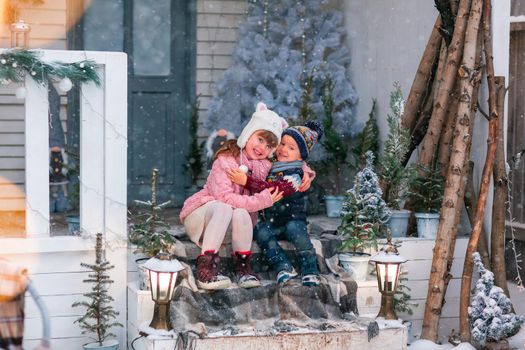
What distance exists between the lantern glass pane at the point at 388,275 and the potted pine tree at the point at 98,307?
5.71 ft

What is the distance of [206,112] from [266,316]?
3.88 meters

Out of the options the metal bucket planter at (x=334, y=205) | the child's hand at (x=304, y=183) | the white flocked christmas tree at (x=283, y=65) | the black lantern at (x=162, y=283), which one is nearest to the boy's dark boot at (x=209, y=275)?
the black lantern at (x=162, y=283)

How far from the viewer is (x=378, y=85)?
30.2 ft

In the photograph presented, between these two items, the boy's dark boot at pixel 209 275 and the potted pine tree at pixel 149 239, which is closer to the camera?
the boy's dark boot at pixel 209 275

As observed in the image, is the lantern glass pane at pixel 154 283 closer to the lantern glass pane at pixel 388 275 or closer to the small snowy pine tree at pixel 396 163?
the lantern glass pane at pixel 388 275

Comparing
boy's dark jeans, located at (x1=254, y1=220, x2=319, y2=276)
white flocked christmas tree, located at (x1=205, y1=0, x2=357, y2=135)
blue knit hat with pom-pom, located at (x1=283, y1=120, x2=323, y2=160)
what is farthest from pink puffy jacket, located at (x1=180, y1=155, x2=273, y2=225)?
white flocked christmas tree, located at (x1=205, y1=0, x2=357, y2=135)

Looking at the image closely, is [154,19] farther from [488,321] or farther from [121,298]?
[488,321]

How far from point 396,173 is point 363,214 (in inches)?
24.6

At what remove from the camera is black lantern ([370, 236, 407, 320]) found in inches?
256

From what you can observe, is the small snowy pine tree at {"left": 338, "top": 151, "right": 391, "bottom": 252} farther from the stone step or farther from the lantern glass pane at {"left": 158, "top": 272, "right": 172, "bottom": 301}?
the lantern glass pane at {"left": 158, "top": 272, "right": 172, "bottom": 301}

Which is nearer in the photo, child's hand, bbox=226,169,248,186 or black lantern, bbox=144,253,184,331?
black lantern, bbox=144,253,184,331

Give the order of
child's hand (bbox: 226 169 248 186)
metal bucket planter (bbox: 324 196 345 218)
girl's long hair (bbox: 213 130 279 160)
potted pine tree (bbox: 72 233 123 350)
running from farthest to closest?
metal bucket planter (bbox: 324 196 345 218) < girl's long hair (bbox: 213 130 279 160) < child's hand (bbox: 226 169 248 186) < potted pine tree (bbox: 72 233 123 350)

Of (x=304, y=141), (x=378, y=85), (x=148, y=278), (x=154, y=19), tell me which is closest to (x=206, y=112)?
(x=154, y=19)

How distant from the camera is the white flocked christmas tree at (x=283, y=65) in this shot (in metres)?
9.40
